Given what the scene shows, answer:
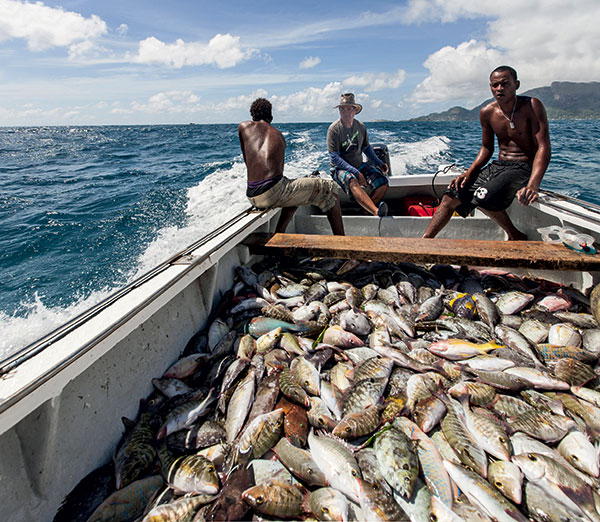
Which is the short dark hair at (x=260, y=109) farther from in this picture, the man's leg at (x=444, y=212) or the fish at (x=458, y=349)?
the fish at (x=458, y=349)

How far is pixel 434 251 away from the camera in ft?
10.4

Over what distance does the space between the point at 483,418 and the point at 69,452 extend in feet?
7.48

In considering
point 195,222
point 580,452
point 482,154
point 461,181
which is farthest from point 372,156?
point 580,452

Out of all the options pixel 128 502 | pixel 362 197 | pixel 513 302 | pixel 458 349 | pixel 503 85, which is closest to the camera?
pixel 128 502

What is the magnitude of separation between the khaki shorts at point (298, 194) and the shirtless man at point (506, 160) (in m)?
1.36

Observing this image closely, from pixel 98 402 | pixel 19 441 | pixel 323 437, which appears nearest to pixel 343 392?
pixel 323 437

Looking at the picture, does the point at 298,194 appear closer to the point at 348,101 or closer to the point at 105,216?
the point at 348,101

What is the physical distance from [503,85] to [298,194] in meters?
2.50

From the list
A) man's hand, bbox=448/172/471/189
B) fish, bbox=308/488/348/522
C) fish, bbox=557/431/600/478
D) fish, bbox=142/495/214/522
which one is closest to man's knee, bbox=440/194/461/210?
man's hand, bbox=448/172/471/189

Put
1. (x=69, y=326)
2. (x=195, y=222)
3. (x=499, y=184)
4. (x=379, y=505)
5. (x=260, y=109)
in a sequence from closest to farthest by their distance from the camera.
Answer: (x=379, y=505) < (x=69, y=326) < (x=499, y=184) < (x=260, y=109) < (x=195, y=222)

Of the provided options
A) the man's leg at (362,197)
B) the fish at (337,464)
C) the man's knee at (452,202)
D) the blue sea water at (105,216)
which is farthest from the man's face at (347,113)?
the fish at (337,464)

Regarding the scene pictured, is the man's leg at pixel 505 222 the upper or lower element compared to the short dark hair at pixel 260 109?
lower

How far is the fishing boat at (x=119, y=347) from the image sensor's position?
4.94 ft

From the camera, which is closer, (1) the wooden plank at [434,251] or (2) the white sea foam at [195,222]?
(1) the wooden plank at [434,251]
